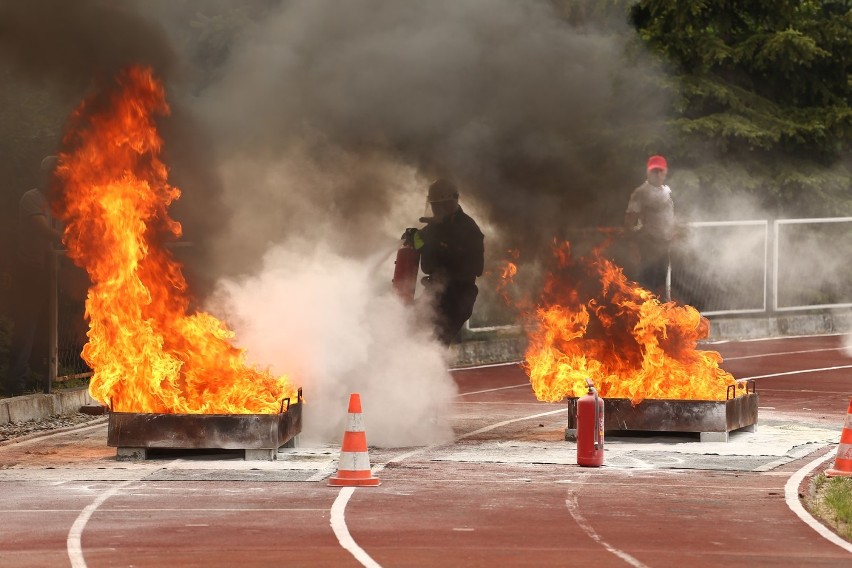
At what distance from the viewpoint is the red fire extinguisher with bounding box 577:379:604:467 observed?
13086 mm

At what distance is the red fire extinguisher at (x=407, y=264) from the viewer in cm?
1644

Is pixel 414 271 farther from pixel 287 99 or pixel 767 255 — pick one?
pixel 767 255

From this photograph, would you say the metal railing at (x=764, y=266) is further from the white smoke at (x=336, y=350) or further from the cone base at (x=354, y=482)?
the cone base at (x=354, y=482)

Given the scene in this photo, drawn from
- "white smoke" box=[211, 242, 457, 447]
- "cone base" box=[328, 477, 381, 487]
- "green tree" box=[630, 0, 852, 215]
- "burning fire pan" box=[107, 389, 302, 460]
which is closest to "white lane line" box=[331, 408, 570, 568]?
"cone base" box=[328, 477, 381, 487]

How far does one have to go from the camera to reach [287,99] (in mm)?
16875

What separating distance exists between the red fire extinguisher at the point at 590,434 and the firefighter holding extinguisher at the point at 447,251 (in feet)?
11.5

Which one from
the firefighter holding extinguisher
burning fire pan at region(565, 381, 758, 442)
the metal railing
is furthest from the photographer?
the metal railing

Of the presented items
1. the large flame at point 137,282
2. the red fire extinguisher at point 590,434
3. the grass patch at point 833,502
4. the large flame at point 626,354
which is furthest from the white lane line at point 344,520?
the grass patch at point 833,502

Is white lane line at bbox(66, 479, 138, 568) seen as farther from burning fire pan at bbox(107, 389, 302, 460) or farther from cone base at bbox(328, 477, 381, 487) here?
cone base at bbox(328, 477, 381, 487)

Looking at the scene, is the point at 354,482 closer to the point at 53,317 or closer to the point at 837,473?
the point at 837,473

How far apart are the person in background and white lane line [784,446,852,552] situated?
24.6 ft

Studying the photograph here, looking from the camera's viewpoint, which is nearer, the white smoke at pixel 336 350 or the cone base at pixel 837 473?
the cone base at pixel 837 473

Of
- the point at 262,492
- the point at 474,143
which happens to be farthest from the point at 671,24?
the point at 262,492

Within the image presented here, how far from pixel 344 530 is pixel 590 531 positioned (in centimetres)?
144
